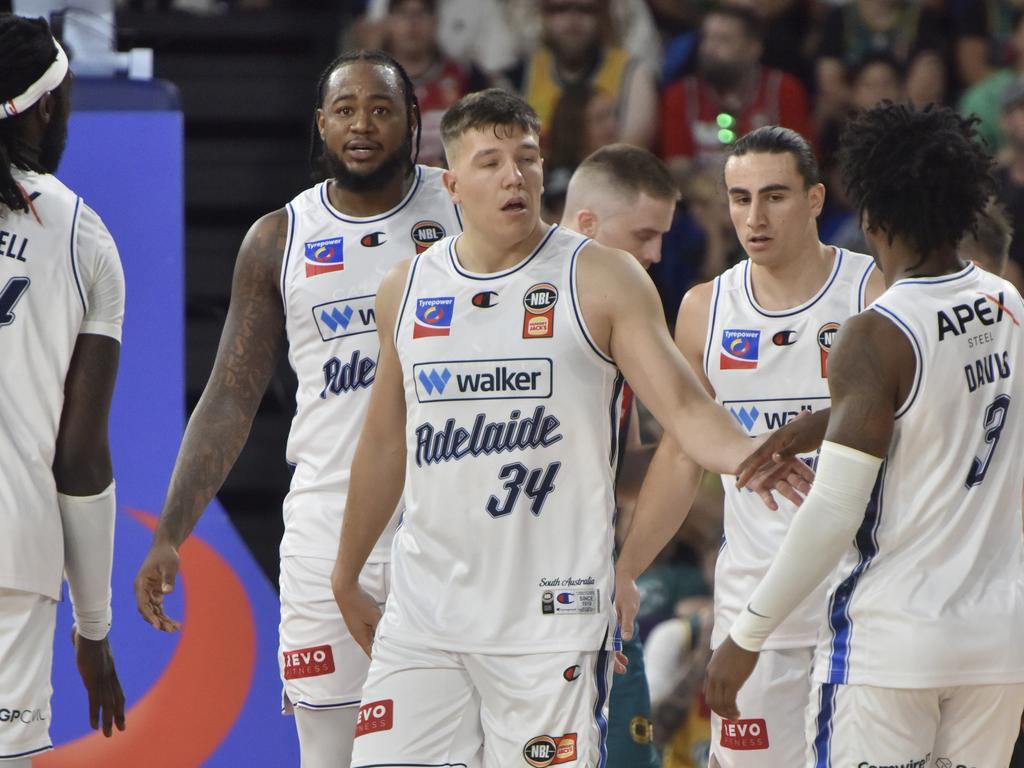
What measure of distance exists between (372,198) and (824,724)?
2.19 m

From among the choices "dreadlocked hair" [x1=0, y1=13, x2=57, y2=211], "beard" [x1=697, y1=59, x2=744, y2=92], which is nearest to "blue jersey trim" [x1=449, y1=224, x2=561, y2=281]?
"dreadlocked hair" [x1=0, y1=13, x2=57, y2=211]

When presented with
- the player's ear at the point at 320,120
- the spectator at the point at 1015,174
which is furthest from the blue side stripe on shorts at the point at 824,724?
the spectator at the point at 1015,174

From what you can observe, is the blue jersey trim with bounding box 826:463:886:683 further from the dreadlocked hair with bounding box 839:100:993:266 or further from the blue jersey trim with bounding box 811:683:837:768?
the dreadlocked hair with bounding box 839:100:993:266

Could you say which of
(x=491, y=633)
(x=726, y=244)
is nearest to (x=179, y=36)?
(x=726, y=244)

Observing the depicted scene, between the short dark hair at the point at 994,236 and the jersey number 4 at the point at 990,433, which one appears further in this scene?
the short dark hair at the point at 994,236

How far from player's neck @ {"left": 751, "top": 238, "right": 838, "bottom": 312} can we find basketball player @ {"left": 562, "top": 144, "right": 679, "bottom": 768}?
57 centimetres

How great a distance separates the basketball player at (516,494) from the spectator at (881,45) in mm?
5290

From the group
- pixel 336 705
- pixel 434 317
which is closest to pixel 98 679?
pixel 336 705

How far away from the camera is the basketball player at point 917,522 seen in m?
3.61

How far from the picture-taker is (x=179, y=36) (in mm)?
9281

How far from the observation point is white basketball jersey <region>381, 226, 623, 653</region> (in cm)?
404

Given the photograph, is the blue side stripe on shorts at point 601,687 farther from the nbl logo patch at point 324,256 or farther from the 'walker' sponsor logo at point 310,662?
the nbl logo patch at point 324,256

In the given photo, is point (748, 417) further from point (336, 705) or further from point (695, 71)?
point (695, 71)

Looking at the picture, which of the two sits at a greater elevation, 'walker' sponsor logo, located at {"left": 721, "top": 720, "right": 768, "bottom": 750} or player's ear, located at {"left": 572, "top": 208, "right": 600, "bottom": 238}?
player's ear, located at {"left": 572, "top": 208, "right": 600, "bottom": 238}
